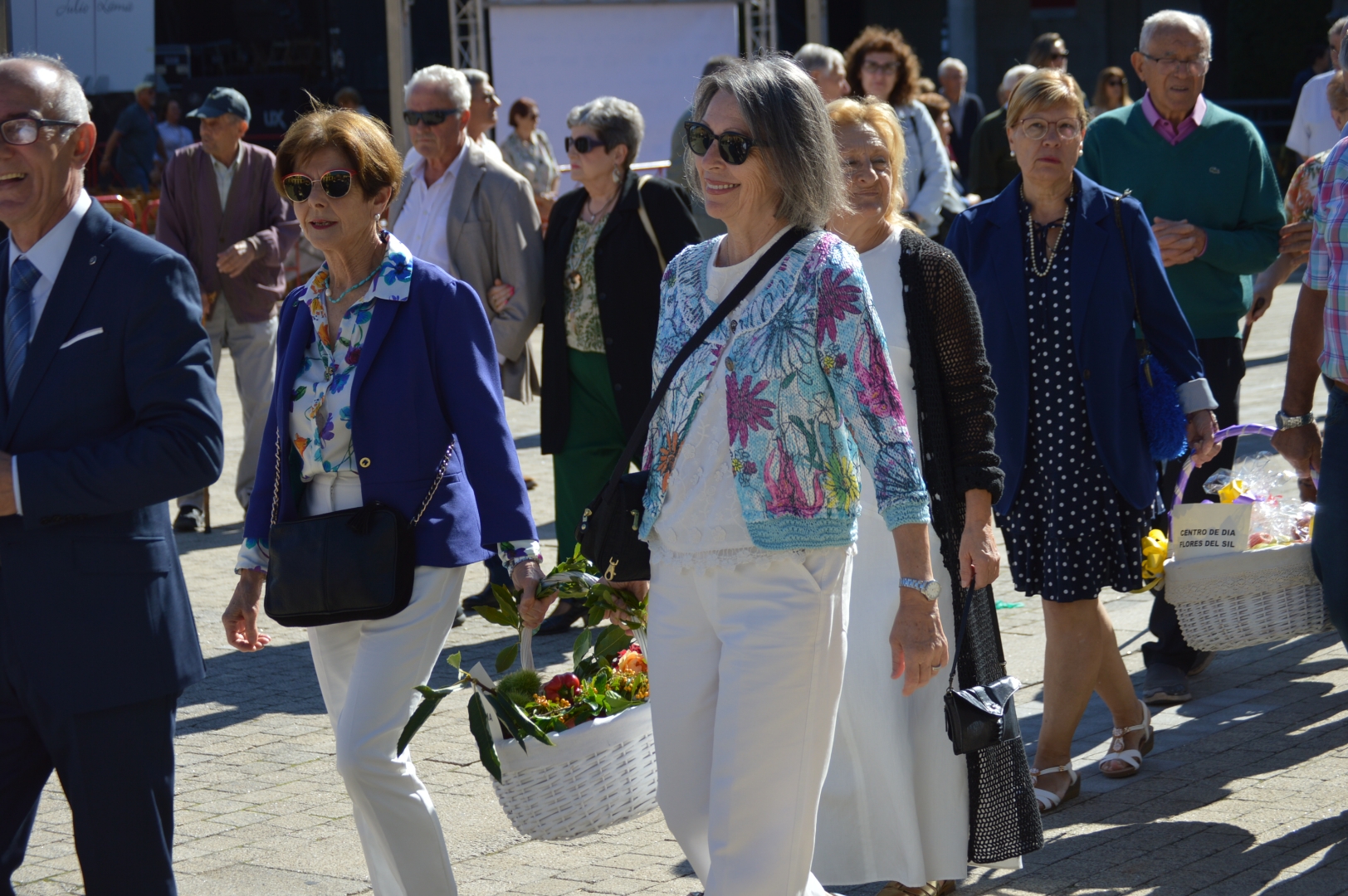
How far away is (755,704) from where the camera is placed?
315cm

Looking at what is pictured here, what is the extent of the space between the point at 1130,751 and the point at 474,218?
150 inches

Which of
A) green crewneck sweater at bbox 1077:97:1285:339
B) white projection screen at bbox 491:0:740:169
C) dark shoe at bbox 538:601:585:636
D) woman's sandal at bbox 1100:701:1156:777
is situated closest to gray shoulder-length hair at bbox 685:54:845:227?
woman's sandal at bbox 1100:701:1156:777

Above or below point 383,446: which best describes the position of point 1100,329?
above

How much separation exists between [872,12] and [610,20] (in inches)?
581

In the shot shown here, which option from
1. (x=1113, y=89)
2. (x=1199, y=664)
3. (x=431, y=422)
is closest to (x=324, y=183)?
(x=431, y=422)

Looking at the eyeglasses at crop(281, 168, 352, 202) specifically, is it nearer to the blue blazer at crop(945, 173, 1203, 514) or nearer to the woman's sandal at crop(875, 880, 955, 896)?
the blue blazer at crop(945, 173, 1203, 514)

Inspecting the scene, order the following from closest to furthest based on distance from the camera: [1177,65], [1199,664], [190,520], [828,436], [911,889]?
[828,436]
[911,889]
[1177,65]
[1199,664]
[190,520]

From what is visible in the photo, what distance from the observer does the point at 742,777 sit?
3.16 metres

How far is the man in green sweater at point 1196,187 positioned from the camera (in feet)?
19.8

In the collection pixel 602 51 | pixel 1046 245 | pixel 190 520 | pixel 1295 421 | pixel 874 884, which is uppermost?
pixel 602 51

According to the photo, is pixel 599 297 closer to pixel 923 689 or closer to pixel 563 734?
pixel 923 689

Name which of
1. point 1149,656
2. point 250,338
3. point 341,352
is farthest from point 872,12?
point 341,352

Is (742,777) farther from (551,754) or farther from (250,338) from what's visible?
(250,338)

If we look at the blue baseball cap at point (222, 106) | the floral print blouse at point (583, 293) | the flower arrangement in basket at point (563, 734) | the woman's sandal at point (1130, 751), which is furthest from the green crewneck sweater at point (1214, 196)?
the blue baseball cap at point (222, 106)
